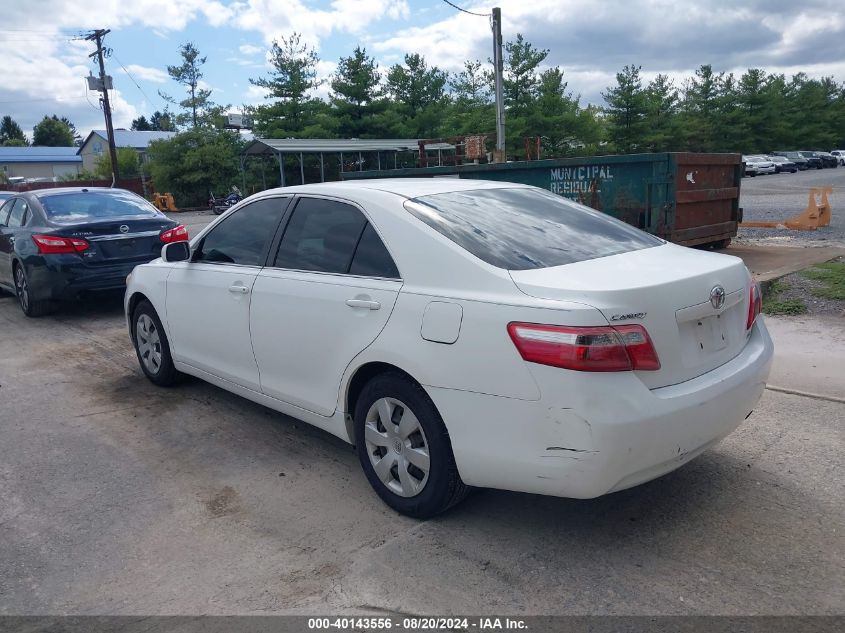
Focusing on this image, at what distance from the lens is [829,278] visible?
8422mm

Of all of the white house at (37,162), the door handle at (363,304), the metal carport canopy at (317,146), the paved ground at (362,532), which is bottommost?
the paved ground at (362,532)

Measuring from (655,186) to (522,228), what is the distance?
646 centimetres

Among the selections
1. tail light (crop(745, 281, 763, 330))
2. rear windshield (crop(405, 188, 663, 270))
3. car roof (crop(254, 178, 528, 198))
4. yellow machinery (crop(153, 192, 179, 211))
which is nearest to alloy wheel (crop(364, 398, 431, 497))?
rear windshield (crop(405, 188, 663, 270))

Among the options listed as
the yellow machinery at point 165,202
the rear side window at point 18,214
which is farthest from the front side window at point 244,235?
A: the yellow machinery at point 165,202

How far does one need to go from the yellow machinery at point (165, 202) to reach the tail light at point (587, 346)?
43.9m

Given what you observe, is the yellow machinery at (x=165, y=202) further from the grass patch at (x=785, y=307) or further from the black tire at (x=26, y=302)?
the grass patch at (x=785, y=307)

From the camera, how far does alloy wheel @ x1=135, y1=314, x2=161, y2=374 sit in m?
5.76

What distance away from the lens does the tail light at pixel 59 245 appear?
8477 millimetres

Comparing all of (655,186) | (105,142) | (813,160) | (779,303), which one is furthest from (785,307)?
(105,142)

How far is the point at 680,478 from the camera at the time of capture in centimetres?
391

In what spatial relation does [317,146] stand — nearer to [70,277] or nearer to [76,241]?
[76,241]

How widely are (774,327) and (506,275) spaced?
488cm

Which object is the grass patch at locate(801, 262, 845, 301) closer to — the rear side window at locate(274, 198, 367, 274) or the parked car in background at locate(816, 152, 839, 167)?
the rear side window at locate(274, 198, 367, 274)

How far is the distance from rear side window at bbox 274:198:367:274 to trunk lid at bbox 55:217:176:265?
5.02 meters
